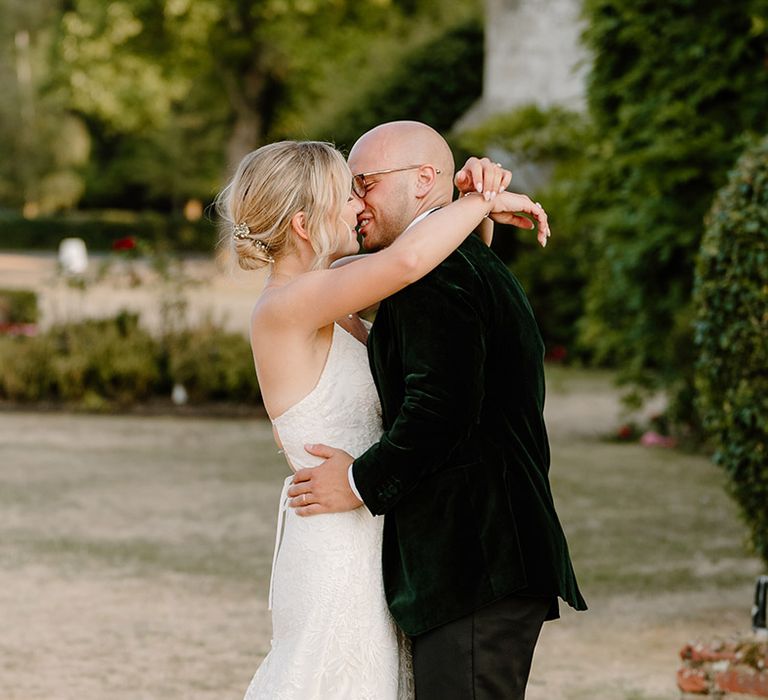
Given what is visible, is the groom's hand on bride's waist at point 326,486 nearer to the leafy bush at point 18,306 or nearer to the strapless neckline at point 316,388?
the strapless neckline at point 316,388

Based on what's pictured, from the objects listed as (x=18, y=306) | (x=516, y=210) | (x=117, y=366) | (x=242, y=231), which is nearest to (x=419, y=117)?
(x=18, y=306)

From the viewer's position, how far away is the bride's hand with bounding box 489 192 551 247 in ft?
10.4

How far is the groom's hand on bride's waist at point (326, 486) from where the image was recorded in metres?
3.03

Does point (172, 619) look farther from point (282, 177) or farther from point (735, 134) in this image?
point (735, 134)

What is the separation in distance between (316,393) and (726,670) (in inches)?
104

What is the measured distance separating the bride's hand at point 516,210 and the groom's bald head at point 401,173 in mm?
123

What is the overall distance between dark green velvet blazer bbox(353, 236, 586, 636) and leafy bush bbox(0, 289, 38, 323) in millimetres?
14694

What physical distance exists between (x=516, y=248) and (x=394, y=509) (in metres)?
16.2

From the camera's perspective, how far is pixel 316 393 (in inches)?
123

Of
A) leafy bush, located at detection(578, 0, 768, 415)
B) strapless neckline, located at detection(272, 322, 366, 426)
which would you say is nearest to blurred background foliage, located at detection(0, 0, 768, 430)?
leafy bush, located at detection(578, 0, 768, 415)

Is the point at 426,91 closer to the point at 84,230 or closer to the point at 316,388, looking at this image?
the point at 316,388

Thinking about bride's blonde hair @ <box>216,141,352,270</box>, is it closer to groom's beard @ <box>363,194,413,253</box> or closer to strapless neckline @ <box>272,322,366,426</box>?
groom's beard @ <box>363,194,413,253</box>

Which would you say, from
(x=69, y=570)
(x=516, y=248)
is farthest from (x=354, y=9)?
(x=69, y=570)

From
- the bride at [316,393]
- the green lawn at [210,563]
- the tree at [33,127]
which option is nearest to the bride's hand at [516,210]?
the bride at [316,393]
